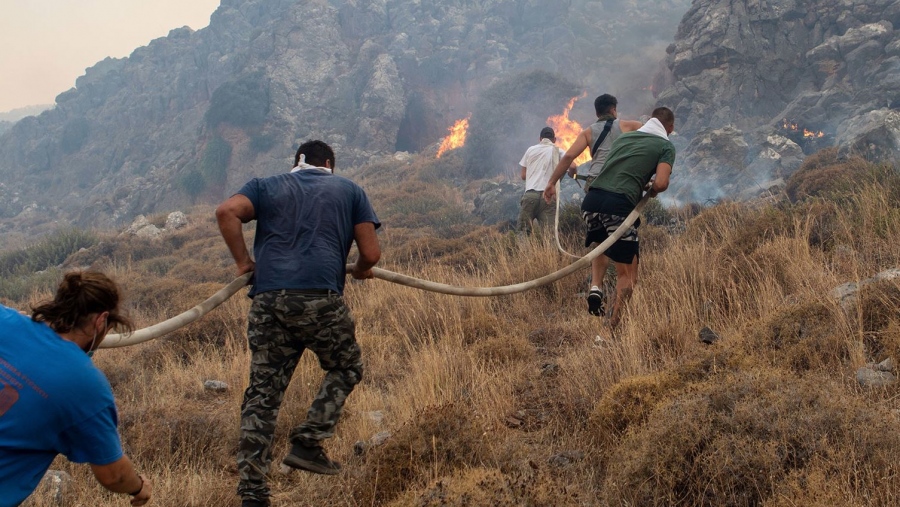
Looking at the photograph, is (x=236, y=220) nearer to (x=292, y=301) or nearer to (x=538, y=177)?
(x=292, y=301)

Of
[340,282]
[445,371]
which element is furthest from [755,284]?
[340,282]

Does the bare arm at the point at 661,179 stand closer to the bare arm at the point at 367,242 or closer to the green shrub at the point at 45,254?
the bare arm at the point at 367,242

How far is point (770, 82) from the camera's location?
25438 millimetres

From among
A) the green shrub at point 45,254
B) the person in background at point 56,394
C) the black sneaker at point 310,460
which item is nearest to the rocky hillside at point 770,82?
the black sneaker at point 310,460

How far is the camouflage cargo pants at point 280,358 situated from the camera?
3137mm

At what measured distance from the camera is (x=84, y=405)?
6.54 ft

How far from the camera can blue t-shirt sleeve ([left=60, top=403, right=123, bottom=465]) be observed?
6.61ft

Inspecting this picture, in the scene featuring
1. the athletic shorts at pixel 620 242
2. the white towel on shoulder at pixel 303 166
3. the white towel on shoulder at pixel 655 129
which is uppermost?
the white towel on shoulder at pixel 303 166

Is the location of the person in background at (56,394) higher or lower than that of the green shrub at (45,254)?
higher

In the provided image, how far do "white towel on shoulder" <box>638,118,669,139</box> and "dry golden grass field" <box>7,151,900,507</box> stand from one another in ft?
4.16

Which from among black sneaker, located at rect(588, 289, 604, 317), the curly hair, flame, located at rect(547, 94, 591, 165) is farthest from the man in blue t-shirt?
flame, located at rect(547, 94, 591, 165)

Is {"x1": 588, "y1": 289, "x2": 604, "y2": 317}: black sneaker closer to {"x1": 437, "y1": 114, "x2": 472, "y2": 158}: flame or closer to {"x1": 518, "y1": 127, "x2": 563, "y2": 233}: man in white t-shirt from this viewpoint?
{"x1": 518, "y1": 127, "x2": 563, "y2": 233}: man in white t-shirt

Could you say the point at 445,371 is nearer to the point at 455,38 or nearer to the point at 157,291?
the point at 157,291

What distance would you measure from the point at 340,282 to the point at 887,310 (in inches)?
130
